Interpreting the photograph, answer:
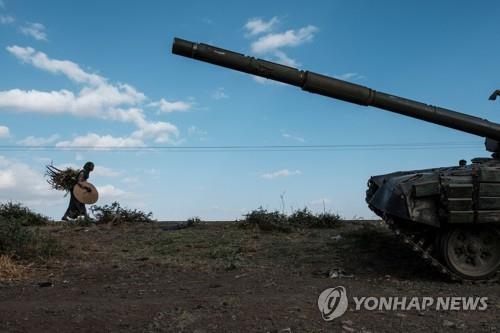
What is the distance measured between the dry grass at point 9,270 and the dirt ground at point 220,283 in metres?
0.16

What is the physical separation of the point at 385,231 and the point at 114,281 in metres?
5.68

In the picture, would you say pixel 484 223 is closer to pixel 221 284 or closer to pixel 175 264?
pixel 221 284

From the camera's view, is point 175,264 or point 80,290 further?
point 175,264

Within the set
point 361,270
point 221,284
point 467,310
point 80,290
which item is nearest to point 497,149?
point 361,270

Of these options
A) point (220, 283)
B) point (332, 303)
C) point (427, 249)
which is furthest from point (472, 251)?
point (220, 283)

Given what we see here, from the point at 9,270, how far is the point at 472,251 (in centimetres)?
625

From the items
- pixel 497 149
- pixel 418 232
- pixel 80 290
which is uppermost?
pixel 497 149

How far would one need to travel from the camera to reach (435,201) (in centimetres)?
828

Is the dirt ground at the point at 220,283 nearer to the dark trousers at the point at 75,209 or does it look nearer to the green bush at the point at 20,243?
the green bush at the point at 20,243

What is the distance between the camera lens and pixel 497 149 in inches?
396

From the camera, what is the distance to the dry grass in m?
8.16

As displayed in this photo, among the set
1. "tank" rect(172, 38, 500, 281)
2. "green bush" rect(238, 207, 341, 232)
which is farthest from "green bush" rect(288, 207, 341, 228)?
"tank" rect(172, 38, 500, 281)

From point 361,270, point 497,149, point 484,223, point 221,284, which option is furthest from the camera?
point 497,149

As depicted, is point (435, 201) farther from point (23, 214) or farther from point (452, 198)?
point (23, 214)
